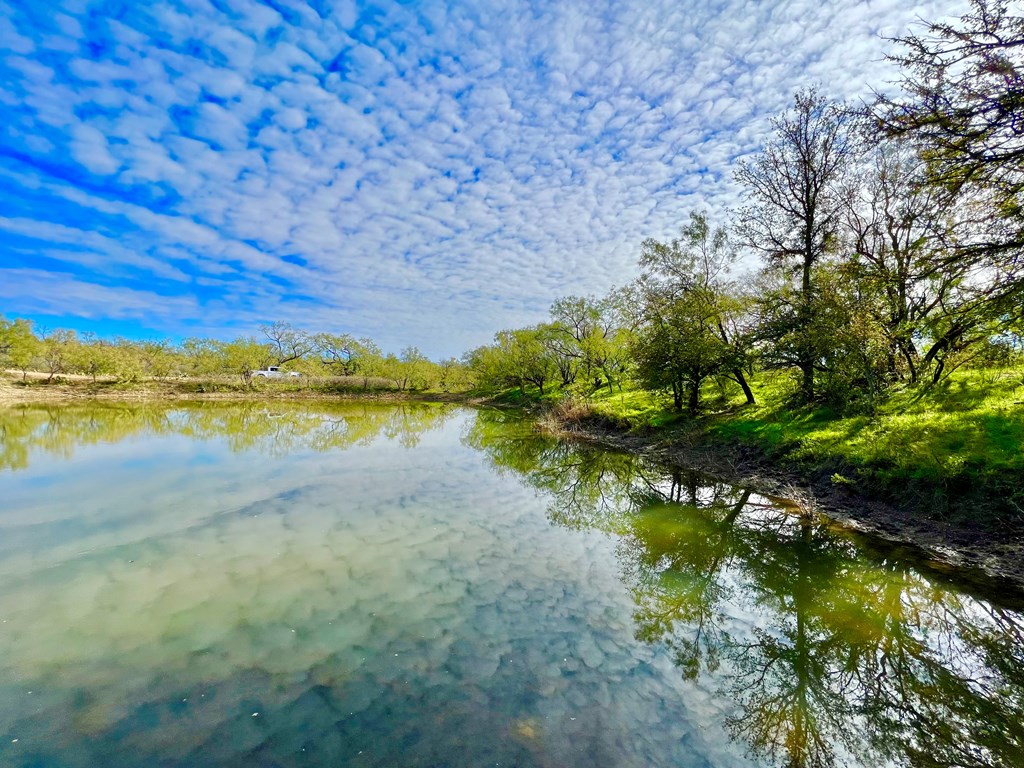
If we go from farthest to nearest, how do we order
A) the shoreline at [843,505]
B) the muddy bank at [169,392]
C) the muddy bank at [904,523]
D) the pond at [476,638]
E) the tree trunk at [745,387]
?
the muddy bank at [169,392], the tree trunk at [745,387], the shoreline at [843,505], the muddy bank at [904,523], the pond at [476,638]

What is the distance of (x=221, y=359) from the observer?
56500mm

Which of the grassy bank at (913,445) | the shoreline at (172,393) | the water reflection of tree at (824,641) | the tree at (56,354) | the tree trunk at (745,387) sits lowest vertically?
the water reflection of tree at (824,641)

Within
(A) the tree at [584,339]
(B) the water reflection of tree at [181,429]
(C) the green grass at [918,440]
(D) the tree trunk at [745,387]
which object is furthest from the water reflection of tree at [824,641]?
(A) the tree at [584,339]

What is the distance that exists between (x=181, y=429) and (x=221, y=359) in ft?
132

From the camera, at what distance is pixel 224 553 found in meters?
7.56

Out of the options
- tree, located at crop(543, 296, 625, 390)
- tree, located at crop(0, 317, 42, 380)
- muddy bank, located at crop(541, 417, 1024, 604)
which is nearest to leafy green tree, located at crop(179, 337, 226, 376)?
tree, located at crop(0, 317, 42, 380)

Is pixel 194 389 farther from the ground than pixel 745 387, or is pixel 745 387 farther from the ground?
pixel 194 389

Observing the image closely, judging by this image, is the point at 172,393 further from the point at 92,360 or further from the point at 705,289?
the point at 705,289

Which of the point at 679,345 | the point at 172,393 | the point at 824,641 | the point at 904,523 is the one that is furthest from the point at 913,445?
the point at 172,393

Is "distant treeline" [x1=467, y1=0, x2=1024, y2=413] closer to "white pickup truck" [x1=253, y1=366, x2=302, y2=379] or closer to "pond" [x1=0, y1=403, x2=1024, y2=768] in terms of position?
"pond" [x1=0, y1=403, x2=1024, y2=768]

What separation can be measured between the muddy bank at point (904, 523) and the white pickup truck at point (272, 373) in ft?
186

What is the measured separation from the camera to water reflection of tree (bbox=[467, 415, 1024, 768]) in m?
3.98

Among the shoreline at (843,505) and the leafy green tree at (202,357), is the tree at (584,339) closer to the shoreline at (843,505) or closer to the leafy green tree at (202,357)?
the shoreline at (843,505)

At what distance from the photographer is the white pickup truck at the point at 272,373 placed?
2212 inches
